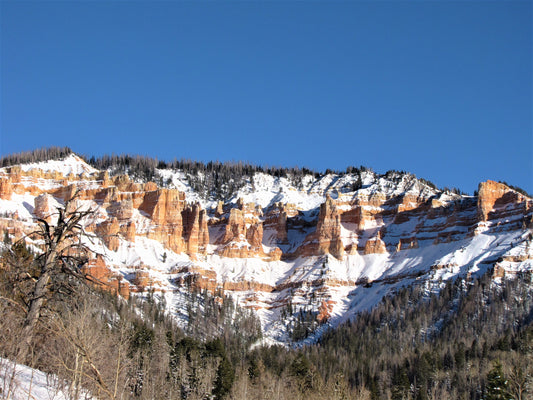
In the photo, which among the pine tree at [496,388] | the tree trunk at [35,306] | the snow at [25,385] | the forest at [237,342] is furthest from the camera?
the pine tree at [496,388]

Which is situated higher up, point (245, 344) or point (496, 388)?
point (245, 344)

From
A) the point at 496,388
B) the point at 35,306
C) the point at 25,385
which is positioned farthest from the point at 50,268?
the point at 496,388

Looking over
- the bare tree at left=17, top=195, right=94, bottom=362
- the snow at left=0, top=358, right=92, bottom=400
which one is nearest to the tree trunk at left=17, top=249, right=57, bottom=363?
the bare tree at left=17, top=195, right=94, bottom=362

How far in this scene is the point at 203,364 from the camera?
242 feet

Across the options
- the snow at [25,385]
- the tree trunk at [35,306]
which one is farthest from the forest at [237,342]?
the snow at [25,385]

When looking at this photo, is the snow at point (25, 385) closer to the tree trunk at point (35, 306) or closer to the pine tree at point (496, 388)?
the tree trunk at point (35, 306)

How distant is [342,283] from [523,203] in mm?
60167

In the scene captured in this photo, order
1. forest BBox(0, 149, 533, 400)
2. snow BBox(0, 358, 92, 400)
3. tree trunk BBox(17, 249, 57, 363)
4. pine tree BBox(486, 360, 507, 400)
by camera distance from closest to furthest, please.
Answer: snow BBox(0, 358, 92, 400) → tree trunk BBox(17, 249, 57, 363) → forest BBox(0, 149, 533, 400) → pine tree BBox(486, 360, 507, 400)

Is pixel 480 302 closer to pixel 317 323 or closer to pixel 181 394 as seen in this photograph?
pixel 317 323

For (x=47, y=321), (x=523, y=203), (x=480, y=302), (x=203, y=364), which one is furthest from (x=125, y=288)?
(x=47, y=321)

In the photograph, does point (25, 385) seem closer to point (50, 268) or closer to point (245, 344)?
point (50, 268)

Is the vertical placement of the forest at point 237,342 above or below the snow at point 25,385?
above

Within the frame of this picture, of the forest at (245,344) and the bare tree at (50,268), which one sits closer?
the bare tree at (50,268)

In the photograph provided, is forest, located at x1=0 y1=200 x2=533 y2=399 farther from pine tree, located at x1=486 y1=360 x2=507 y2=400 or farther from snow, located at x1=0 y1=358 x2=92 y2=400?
snow, located at x1=0 y1=358 x2=92 y2=400
